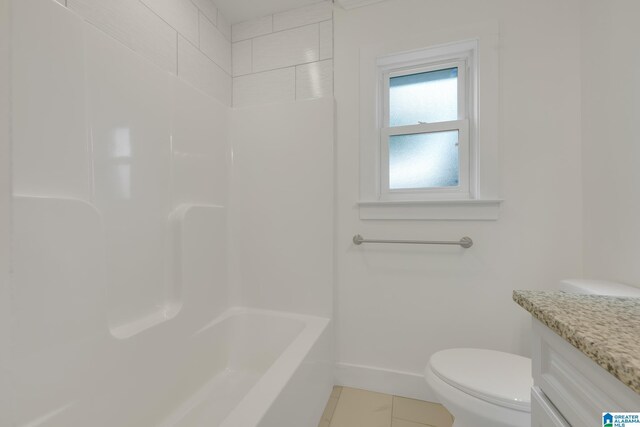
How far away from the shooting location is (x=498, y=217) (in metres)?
1.41

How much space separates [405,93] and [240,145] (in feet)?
3.69

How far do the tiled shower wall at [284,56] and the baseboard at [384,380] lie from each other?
1731 mm

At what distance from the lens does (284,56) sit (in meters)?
1.77

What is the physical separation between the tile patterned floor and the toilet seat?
18.6 inches

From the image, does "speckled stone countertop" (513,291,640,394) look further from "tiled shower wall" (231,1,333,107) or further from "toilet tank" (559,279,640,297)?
"tiled shower wall" (231,1,333,107)

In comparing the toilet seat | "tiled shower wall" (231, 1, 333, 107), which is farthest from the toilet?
"tiled shower wall" (231, 1, 333, 107)

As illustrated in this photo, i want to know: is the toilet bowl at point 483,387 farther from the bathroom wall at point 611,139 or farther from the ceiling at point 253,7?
the ceiling at point 253,7

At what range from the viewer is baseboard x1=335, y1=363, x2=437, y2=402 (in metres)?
1.52

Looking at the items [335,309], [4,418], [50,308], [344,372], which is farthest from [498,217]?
[4,418]

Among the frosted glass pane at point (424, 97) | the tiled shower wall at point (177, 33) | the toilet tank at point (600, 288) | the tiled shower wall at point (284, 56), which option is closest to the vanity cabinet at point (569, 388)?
the toilet tank at point (600, 288)

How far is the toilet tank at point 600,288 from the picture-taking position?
0.98 metres

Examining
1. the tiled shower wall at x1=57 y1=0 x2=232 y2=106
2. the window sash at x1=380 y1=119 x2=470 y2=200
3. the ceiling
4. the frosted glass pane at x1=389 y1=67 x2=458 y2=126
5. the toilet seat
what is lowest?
the toilet seat

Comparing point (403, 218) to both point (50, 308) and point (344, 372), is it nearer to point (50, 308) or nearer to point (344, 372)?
point (344, 372)

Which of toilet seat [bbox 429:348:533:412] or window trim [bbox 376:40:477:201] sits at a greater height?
window trim [bbox 376:40:477:201]
